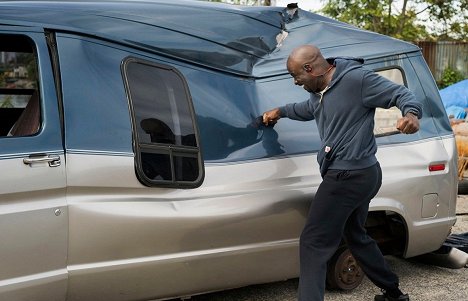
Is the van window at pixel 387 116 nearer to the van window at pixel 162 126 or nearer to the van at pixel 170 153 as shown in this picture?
the van at pixel 170 153

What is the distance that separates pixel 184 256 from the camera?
135 inches

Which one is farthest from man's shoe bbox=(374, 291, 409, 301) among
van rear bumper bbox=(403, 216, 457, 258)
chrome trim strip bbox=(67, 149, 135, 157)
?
chrome trim strip bbox=(67, 149, 135, 157)

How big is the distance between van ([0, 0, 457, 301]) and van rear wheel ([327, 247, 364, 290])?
0.01m

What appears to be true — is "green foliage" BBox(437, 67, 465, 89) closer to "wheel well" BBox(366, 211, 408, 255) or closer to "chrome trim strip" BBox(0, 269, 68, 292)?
"wheel well" BBox(366, 211, 408, 255)

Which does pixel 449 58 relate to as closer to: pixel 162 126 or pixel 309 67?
pixel 309 67

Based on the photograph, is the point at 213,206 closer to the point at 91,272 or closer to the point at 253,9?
the point at 91,272

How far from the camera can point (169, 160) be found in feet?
11.1


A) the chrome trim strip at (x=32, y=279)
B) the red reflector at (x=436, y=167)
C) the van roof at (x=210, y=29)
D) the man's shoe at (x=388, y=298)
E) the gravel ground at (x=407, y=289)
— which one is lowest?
the gravel ground at (x=407, y=289)

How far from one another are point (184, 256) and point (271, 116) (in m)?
1.03

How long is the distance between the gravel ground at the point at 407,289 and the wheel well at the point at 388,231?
13.2 inches

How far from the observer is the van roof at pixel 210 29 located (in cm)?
322

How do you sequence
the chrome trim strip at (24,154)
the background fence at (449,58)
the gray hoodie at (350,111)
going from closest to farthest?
the chrome trim strip at (24,154) < the gray hoodie at (350,111) < the background fence at (449,58)

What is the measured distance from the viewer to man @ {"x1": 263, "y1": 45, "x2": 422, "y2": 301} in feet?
11.6

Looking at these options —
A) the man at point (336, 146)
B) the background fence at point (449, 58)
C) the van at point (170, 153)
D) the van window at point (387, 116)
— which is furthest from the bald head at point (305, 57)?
the background fence at point (449, 58)
